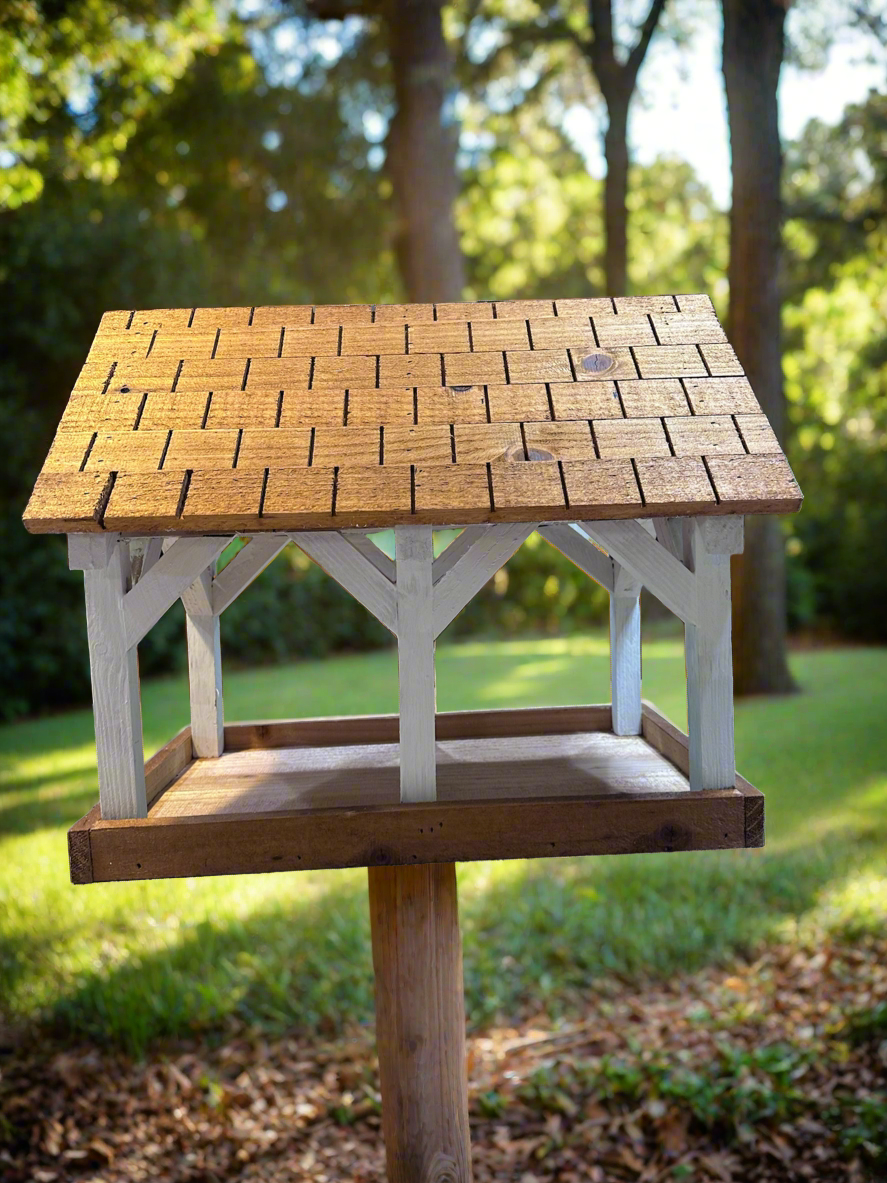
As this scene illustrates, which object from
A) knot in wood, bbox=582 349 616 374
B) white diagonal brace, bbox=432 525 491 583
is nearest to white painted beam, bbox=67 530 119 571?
white diagonal brace, bbox=432 525 491 583

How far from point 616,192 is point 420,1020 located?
400 inches

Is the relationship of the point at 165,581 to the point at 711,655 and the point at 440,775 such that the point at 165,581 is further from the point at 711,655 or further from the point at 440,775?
the point at 711,655

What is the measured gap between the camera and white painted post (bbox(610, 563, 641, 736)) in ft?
9.09

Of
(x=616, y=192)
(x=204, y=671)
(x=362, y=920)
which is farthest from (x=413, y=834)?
(x=616, y=192)

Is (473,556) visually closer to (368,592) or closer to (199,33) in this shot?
(368,592)

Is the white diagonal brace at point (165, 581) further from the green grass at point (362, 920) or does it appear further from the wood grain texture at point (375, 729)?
the green grass at point (362, 920)

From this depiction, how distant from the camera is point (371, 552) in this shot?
234cm

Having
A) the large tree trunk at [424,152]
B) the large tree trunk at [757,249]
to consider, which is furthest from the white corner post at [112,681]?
the large tree trunk at [424,152]

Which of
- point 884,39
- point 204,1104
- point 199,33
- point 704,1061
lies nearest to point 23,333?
point 199,33

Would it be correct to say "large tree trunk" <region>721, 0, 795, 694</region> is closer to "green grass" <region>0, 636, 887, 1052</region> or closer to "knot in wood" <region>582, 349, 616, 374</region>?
"green grass" <region>0, 636, 887, 1052</region>

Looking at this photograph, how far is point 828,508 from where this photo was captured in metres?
14.3

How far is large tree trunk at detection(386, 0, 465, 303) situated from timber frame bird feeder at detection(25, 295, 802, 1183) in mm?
7297

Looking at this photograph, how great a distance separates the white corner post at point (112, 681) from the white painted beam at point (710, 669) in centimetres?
108

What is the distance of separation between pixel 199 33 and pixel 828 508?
1023 cm
